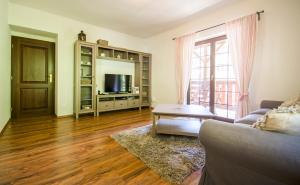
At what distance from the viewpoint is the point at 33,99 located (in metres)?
3.69

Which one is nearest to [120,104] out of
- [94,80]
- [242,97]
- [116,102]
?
[116,102]

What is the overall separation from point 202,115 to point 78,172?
66.1 inches

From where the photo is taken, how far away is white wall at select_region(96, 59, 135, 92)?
4246 mm

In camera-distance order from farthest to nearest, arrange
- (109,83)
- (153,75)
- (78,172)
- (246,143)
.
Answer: (153,75)
(109,83)
(78,172)
(246,143)

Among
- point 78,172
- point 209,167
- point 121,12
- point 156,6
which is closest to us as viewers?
point 209,167

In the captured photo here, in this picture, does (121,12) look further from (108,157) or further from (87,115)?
(108,157)

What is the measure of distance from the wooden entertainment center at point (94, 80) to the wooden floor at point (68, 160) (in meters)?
1.21

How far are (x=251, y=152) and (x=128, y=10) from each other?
3.46 metres

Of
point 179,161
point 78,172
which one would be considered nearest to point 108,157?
point 78,172

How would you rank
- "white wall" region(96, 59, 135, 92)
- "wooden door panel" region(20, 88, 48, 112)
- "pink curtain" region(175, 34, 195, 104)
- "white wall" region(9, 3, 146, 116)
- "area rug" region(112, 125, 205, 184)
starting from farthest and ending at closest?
"white wall" region(96, 59, 135, 92) → "pink curtain" region(175, 34, 195, 104) → "wooden door panel" region(20, 88, 48, 112) → "white wall" region(9, 3, 146, 116) → "area rug" region(112, 125, 205, 184)

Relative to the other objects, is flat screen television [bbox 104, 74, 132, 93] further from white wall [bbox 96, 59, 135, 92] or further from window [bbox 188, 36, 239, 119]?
window [bbox 188, 36, 239, 119]

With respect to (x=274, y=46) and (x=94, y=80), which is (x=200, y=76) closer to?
(x=274, y=46)

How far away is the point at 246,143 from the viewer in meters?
0.80

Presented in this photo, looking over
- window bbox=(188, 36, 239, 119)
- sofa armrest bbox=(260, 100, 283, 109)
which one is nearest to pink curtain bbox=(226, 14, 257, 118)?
window bbox=(188, 36, 239, 119)
